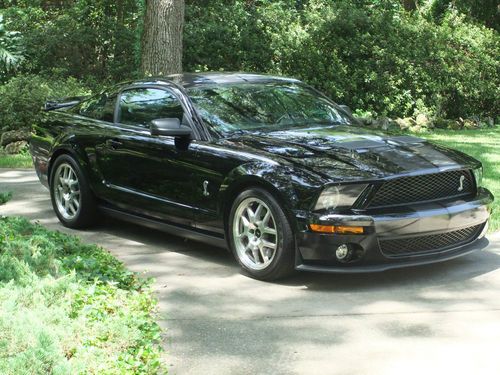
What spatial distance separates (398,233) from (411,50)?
12.7m

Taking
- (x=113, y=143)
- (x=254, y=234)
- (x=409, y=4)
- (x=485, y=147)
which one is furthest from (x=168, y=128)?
(x=409, y=4)

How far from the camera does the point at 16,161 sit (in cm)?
1252

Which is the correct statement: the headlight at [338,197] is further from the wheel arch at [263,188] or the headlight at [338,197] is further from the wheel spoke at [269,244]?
the wheel spoke at [269,244]

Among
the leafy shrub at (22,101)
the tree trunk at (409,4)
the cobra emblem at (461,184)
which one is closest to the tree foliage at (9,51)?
the leafy shrub at (22,101)

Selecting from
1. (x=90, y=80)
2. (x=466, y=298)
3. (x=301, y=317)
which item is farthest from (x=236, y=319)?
(x=90, y=80)

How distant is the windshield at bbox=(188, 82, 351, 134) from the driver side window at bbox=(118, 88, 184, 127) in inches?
Answer: 7.9

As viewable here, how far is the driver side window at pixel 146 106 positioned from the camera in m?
7.40

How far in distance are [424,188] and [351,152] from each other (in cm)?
59

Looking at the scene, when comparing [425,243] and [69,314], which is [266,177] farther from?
[69,314]

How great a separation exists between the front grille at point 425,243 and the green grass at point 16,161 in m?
7.41

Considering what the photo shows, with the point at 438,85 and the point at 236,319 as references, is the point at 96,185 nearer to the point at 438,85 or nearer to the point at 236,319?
the point at 236,319

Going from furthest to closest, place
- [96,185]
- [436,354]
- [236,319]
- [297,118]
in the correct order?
[96,185]
[297,118]
[236,319]
[436,354]

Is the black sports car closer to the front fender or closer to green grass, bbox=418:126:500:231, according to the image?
the front fender

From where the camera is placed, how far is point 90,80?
17.5m
